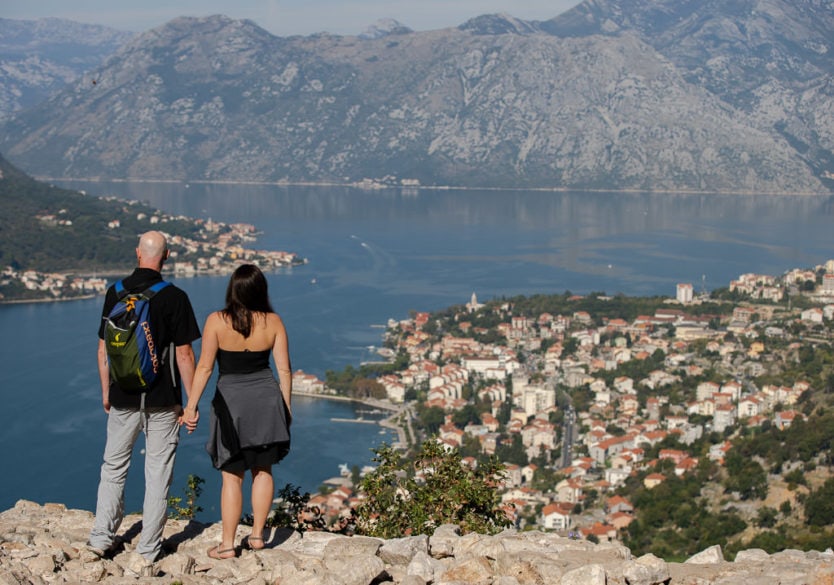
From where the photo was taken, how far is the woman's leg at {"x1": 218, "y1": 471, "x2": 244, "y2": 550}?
10.6 ft

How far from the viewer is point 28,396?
2366 cm

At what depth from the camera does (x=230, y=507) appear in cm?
324

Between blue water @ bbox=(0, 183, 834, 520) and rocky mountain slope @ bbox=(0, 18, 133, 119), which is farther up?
rocky mountain slope @ bbox=(0, 18, 133, 119)

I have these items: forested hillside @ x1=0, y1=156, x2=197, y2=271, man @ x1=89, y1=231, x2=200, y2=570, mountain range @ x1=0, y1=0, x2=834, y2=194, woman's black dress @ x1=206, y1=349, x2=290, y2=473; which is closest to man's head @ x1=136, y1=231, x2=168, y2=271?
man @ x1=89, y1=231, x2=200, y2=570

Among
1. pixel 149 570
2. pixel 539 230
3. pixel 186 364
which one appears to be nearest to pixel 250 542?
pixel 149 570

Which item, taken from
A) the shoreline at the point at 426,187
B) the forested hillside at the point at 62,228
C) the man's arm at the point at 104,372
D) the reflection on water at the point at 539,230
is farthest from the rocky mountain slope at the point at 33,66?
the man's arm at the point at 104,372

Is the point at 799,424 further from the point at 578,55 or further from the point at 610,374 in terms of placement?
the point at 578,55

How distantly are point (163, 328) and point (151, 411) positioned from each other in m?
0.27

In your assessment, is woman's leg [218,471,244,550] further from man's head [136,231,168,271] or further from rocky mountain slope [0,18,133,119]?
rocky mountain slope [0,18,133,119]

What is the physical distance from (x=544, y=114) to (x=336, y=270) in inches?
2867

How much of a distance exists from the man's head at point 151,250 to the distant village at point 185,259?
36.7 m

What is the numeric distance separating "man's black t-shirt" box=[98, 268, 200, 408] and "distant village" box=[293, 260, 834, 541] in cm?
872

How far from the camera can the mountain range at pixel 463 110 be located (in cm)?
10431

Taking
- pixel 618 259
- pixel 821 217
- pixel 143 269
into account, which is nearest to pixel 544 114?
pixel 821 217
